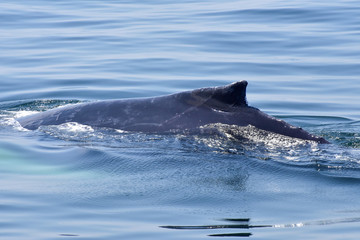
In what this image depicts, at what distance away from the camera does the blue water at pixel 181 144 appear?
23.2 feet

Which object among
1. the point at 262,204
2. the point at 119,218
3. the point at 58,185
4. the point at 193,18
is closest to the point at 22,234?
the point at 119,218

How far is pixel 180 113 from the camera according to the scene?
31.9 ft

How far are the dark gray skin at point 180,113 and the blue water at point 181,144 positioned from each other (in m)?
0.17

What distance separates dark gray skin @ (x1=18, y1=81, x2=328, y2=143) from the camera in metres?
9.30

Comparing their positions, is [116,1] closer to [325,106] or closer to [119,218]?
[325,106]

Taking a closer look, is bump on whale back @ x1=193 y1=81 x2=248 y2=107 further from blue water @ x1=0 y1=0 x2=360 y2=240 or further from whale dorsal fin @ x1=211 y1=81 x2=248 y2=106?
blue water @ x1=0 y1=0 x2=360 y2=240

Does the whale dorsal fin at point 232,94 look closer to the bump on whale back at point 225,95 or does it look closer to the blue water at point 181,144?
the bump on whale back at point 225,95

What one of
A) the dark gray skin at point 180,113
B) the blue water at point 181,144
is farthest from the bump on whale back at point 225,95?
the blue water at point 181,144

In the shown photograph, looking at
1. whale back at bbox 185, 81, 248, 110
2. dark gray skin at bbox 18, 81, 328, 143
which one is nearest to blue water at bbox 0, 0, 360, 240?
dark gray skin at bbox 18, 81, 328, 143

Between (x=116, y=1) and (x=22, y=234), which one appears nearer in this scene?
(x=22, y=234)

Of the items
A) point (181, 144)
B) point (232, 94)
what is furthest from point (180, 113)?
point (232, 94)

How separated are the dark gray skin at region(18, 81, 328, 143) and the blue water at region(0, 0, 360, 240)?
174mm

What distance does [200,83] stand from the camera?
15.6m

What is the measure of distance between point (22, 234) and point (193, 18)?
1783 cm
